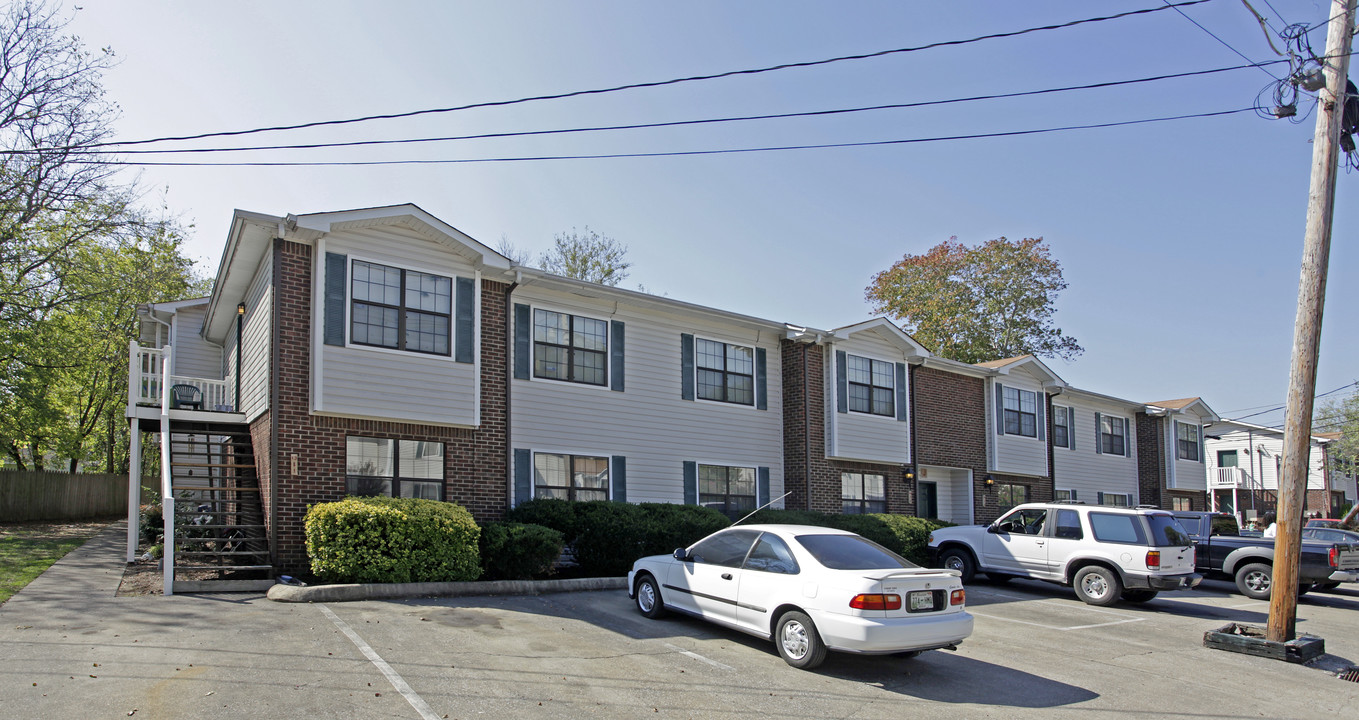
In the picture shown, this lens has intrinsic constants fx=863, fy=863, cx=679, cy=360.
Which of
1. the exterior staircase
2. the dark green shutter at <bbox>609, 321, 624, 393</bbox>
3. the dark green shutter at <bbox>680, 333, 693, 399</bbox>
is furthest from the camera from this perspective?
the dark green shutter at <bbox>680, 333, 693, 399</bbox>

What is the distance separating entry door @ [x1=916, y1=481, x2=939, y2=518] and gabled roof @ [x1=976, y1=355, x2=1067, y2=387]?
3.98 m

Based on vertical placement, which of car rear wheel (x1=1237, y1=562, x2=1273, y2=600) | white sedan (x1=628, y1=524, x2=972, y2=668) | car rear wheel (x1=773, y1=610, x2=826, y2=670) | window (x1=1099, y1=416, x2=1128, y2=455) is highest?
window (x1=1099, y1=416, x2=1128, y2=455)

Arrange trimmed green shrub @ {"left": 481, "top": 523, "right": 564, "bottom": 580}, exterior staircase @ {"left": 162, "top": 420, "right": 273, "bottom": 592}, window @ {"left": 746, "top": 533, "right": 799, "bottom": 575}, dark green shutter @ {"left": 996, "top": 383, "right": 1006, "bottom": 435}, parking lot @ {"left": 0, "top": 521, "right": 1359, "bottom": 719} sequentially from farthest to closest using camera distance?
dark green shutter @ {"left": 996, "top": 383, "right": 1006, "bottom": 435}
trimmed green shrub @ {"left": 481, "top": 523, "right": 564, "bottom": 580}
exterior staircase @ {"left": 162, "top": 420, "right": 273, "bottom": 592}
window @ {"left": 746, "top": 533, "right": 799, "bottom": 575}
parking lot @ {"left": 0, "top": 521, "right": 1359, "bottom": 719}

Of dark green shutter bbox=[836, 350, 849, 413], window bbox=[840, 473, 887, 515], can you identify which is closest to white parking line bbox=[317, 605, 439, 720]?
dark green shutter bbox=[836, 350, 849, 413]

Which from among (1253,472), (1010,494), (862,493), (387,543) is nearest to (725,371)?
(862,493)

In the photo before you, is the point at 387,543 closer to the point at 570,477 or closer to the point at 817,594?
the point at 570,477

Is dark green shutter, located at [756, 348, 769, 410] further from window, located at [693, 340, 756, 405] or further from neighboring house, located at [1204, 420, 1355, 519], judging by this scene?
neighboring house, located at [1204, 420, 1355, 519]

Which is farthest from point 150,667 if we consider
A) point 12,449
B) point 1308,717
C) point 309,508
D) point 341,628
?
point 12,449

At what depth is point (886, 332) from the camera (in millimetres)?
22141

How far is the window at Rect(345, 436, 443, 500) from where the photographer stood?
1378cm

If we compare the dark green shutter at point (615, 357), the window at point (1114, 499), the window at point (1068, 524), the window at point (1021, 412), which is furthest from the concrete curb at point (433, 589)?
the window at point (1114, 499)

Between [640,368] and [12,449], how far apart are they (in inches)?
1170

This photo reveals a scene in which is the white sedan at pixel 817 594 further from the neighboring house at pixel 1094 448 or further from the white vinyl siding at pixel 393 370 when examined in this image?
the neighboring house at pixel 1094 448

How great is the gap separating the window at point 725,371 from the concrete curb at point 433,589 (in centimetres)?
644
